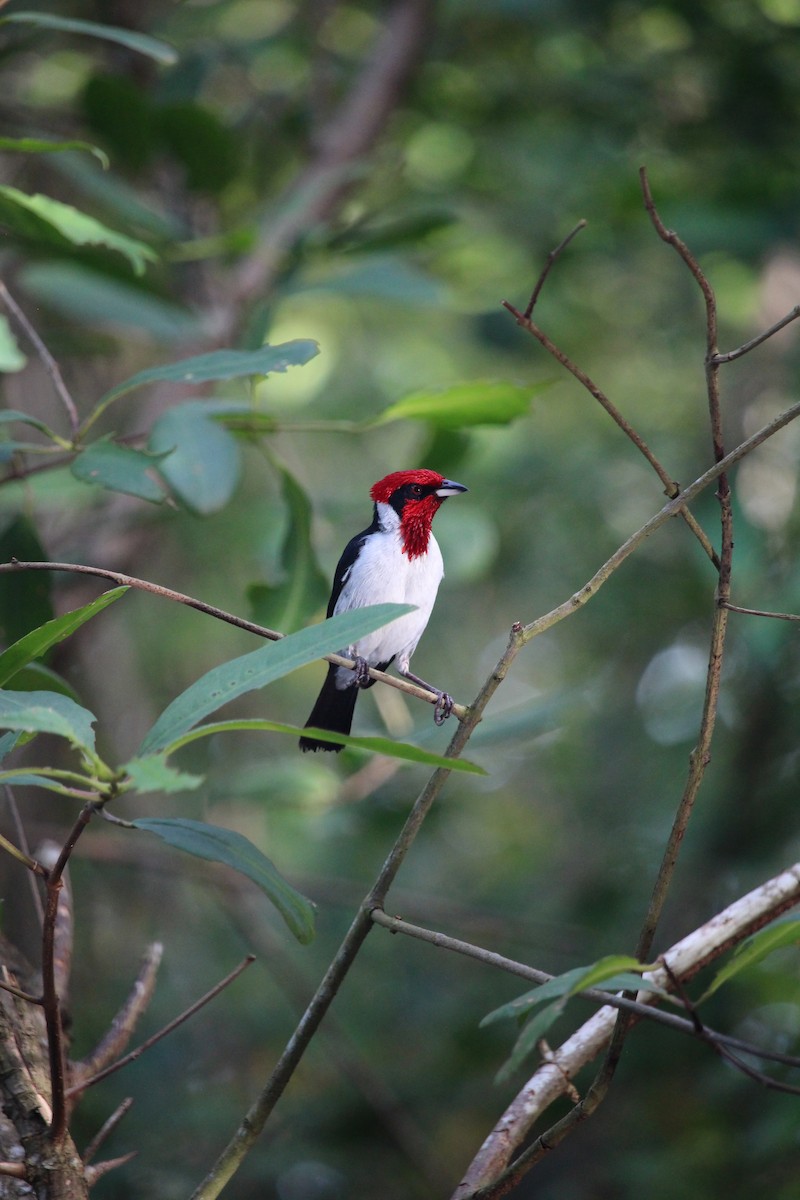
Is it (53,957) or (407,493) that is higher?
(407,493)

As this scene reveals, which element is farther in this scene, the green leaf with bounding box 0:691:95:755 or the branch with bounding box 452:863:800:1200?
the branch with bounding box 452:863:800:1200

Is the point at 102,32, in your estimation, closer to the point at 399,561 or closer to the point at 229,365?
the point at 229,365

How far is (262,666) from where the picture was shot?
1.35 metres

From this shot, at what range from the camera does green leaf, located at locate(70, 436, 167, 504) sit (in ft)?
6.48

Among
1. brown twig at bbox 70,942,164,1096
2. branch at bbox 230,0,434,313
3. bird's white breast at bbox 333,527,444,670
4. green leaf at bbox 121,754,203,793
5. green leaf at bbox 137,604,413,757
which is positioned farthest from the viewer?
branch at bbox 230,0,434,313

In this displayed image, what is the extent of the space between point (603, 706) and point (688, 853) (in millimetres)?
1189

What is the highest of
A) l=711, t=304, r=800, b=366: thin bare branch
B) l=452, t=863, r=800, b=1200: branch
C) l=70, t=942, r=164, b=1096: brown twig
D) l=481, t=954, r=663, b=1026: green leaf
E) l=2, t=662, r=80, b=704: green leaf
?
l=711, t=304, r=800, b=366: thin bare branch

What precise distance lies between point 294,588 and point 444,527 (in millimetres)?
978

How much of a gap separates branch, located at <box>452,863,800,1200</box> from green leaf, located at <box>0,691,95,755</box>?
797 mm

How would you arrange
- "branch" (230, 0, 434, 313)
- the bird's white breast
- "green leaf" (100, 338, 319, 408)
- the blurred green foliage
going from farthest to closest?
"branch" (230, 0, 434, 313)
the blurred green foliage
the bird's white breast
"green leaf" (100, 338, 319, 408)

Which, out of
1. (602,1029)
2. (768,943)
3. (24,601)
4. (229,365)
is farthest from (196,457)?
(768,943)

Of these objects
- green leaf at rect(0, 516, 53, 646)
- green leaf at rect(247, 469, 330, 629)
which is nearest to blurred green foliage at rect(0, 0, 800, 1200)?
green leaf at rect(247, 469, 330, 629)

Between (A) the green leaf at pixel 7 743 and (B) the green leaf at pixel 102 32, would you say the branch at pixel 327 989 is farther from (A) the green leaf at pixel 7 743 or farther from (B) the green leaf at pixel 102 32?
(B) the green leaf at pixel 102 32

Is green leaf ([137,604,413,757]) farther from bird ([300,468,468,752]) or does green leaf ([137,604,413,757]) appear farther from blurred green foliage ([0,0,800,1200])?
bird ([300,468,468,752])
